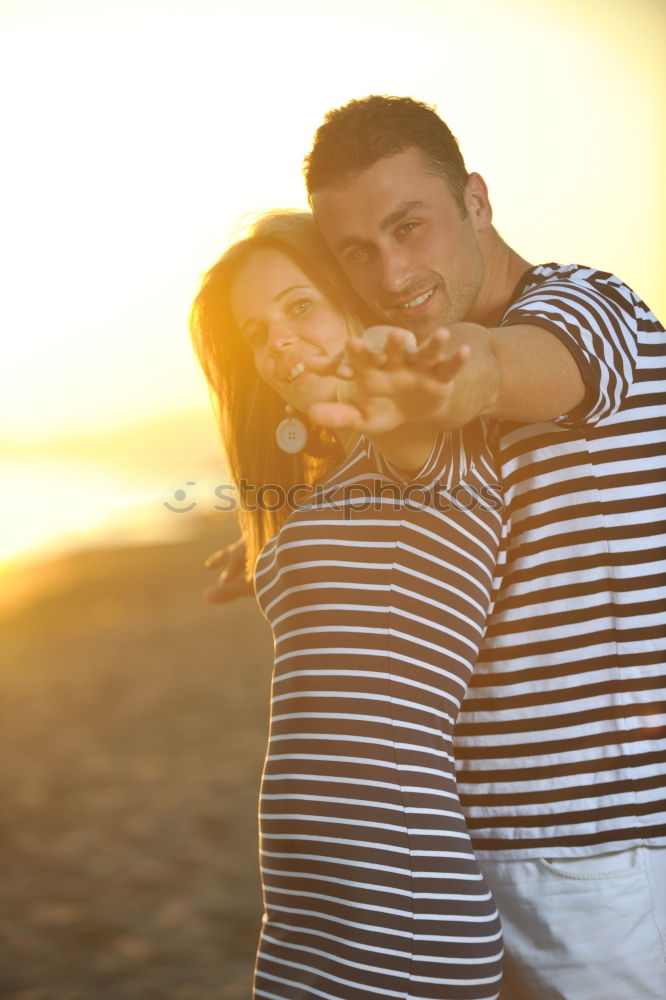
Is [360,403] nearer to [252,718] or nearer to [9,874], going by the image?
[9,874]

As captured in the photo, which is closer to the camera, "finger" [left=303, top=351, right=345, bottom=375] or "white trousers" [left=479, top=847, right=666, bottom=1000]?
"finger" [left=303, top=351, right=345, bottom=375]

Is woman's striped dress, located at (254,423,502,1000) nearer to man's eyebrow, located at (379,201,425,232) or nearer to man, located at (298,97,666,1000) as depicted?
man, located at (298,97,666,1000)

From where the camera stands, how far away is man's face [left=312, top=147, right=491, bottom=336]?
2.18 meters

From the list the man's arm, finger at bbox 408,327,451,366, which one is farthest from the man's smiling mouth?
finger at bbox 408,327,451,366

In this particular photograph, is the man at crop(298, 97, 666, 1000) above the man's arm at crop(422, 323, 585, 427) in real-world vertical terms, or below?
below

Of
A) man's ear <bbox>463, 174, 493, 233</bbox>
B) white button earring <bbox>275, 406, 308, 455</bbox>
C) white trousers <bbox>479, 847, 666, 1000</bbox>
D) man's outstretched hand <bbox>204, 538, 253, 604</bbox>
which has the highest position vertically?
man's ear <bbox>463, 174, 493, 233</bbox>

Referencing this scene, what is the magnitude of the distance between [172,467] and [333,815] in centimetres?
3403

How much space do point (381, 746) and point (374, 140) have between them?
1404 mm

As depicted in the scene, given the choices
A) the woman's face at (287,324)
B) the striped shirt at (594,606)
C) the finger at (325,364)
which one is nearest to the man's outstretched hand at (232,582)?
the woman's face at (287,324)

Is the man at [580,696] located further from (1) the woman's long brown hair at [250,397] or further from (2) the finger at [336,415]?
(1) the woman's long brown hair at [250,397]

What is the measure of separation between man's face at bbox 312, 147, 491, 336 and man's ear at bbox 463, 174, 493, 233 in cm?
11

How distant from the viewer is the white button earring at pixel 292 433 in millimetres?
2695

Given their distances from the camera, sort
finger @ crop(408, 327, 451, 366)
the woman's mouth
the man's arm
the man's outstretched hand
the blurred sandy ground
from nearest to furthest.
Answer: finger @ crop(408, 327, 451, 366), the man's arm, the woman's mouth, the man's outstretched hand, the blurred sandy ground

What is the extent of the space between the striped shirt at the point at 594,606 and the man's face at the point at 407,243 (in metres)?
0.30
